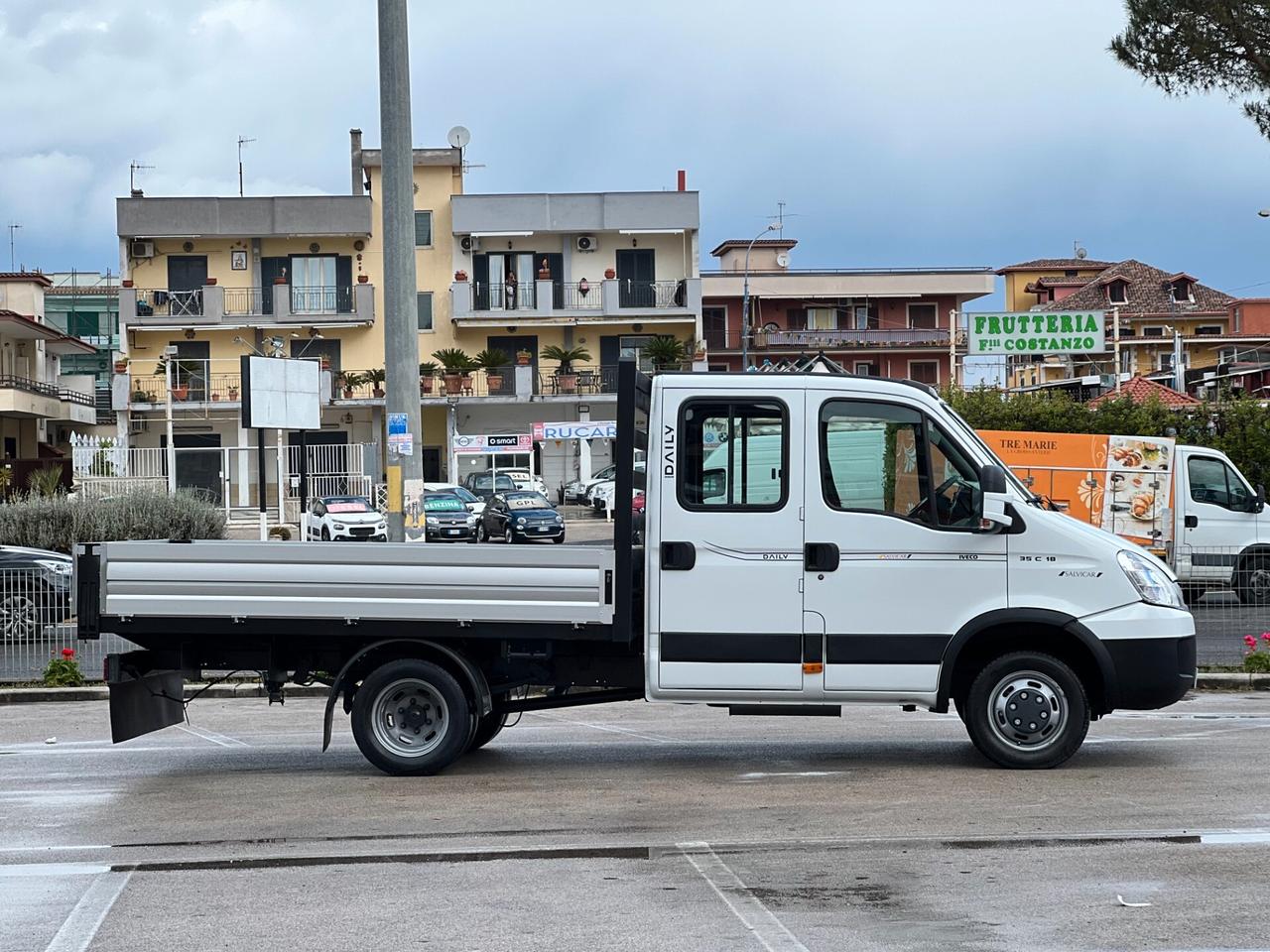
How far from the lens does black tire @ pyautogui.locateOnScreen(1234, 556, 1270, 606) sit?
18.3 metres

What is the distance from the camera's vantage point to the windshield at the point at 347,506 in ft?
132

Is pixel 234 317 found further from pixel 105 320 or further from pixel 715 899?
pixel 715 899

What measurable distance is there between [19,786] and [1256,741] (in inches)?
331

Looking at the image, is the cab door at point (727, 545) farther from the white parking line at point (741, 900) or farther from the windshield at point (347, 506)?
the windshield at point (347, 506)

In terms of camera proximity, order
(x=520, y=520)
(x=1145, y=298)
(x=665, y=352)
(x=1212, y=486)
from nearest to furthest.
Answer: (x=1212, y=486)
(x=520, y=520)
(x=665, y=352)
(x=1145, y=298)

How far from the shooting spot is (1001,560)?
30.7 feet

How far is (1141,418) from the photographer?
102ft

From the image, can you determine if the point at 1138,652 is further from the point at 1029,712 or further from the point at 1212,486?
the point at 1212,486

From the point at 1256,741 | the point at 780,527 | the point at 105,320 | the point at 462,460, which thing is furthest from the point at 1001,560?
the point at 105,320

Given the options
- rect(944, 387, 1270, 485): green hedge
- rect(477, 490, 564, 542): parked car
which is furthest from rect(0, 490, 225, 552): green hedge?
rect(944, 387, 1270, 485): green hedge

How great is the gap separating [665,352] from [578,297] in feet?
15.4

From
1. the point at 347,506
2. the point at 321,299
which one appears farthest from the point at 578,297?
the point at 347,506

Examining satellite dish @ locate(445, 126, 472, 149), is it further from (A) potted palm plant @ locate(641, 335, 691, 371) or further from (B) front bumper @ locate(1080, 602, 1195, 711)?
(B) front bumper @ locate(1080, 602, 1195, 711)

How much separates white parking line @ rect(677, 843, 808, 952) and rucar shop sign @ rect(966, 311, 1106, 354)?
3445 centimetres
